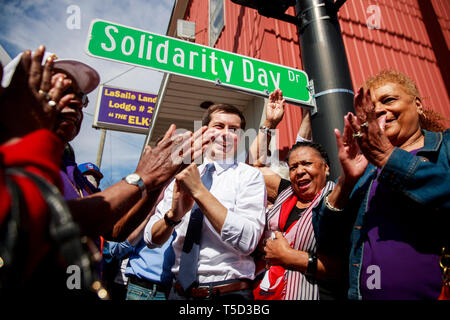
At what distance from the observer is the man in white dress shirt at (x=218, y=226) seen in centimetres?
135

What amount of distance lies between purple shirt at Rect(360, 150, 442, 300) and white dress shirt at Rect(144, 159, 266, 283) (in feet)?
1.90

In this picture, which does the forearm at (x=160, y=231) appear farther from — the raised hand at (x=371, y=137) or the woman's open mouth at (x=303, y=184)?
the raised hand at (x=371, y=137)

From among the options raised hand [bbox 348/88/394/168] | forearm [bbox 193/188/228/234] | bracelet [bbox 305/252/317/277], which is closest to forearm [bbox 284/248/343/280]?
bracelet [bbox 305/252/317/277]

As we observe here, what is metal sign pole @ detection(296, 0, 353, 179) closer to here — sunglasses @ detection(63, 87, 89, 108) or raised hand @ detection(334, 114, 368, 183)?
raised hand @ detection(334, 114, 368, 183)

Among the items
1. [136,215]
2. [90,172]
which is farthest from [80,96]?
[90,172]

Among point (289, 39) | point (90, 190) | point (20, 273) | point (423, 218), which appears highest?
point (289, 39)

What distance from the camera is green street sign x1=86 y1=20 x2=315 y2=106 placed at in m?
2.10

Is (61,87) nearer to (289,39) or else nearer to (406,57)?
(289,39)

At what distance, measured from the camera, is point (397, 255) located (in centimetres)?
110

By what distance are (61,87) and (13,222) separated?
0.62 m

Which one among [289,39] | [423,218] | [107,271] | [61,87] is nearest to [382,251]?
[423,218]

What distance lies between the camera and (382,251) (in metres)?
1.15

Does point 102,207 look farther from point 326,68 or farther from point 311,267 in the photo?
point 326,68

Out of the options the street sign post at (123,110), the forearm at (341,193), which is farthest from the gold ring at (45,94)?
the street sign post at (123,110)
